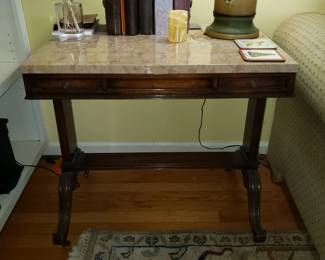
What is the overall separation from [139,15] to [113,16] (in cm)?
10

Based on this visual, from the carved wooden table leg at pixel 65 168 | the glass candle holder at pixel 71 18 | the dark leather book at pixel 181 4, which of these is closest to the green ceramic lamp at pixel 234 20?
the dark leather book at pixel 181 4

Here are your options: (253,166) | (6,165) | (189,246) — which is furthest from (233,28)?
(6,165)

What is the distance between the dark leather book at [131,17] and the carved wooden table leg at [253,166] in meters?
0.53

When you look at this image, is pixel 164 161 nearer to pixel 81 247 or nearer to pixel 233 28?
pixel 81 247

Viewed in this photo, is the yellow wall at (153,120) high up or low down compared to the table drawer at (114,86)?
down

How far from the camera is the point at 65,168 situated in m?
1.38

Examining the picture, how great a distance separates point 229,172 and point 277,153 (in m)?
0.26

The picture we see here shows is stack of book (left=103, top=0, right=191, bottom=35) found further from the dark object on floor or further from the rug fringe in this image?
the rug fringe

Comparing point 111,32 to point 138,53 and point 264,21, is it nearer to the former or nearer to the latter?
point 138,53

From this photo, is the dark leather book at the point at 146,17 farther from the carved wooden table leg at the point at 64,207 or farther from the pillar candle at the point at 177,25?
the carved wooden table leg at the point at 64,207

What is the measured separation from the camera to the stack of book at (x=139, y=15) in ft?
4.07

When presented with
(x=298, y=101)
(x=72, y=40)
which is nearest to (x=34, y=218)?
(x=72, y=40)

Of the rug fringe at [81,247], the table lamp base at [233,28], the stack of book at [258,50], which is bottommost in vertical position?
the rug fringe at [81,247]

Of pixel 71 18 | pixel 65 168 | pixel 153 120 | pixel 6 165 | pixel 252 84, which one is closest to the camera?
pixel 252 84
